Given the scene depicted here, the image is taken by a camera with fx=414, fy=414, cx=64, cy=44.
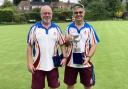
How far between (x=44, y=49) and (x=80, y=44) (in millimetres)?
602

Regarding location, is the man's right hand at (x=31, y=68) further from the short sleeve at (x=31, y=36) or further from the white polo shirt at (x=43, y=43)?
the short sleeve at (x=31, y=36)

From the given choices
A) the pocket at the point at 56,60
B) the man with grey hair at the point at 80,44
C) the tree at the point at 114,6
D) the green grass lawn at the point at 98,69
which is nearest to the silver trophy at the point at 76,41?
the man with grey hair at the point at 80,44

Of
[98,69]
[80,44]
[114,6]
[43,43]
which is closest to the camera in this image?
[43,43]

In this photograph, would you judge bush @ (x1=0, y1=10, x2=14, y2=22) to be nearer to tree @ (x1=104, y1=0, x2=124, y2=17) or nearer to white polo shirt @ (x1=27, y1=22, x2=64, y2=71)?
tree @ (x1=104, y1=0, x2=124, y2=17)

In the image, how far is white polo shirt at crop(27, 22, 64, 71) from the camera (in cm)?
639

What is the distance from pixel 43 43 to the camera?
21.0ft

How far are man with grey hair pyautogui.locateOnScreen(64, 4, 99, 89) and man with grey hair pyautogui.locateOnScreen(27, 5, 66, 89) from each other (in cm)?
20

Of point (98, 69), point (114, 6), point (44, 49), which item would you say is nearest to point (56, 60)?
point (44, 49)

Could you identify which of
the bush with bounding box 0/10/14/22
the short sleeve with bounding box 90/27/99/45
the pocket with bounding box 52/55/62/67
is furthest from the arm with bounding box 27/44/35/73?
the bush with bounding box 0/10/14/22

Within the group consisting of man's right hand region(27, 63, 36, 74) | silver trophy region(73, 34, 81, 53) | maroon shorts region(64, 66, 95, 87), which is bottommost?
maroon shorts region(64, 66, 95, 87)

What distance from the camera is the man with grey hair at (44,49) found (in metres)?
6.39

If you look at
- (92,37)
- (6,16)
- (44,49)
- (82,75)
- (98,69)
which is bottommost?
(6,16)

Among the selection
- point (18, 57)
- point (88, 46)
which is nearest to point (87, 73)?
point (88, 46)

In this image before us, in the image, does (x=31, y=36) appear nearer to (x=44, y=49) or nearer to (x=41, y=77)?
(x=44, y=49)
